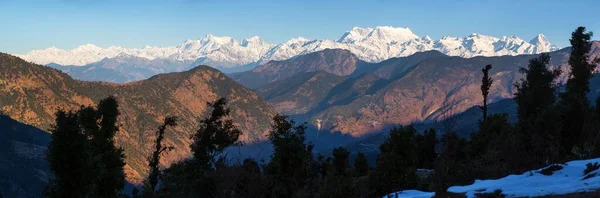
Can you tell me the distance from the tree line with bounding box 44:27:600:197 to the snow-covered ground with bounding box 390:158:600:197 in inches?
111

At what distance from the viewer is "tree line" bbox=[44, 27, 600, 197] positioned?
3500cm

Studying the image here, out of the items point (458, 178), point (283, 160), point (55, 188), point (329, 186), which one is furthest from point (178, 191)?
point (458, 178)

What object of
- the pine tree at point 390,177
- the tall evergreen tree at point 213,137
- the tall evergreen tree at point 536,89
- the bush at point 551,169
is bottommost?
the pine tree at point 390,177

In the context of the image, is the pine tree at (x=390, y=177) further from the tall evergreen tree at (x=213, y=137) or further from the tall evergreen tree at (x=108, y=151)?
the tall evergreen tree at (x=108, y=151)

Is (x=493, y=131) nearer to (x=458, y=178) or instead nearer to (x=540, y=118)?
(x=540, y=118)

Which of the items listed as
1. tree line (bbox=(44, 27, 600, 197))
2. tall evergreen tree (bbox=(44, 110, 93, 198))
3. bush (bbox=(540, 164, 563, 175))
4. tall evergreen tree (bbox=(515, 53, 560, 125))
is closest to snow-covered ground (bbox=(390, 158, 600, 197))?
bush (bbox=(540, 164, 563, 175))

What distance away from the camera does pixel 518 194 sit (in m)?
22.4

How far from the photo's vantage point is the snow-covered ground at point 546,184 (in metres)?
21.5

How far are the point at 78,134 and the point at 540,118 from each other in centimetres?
3848

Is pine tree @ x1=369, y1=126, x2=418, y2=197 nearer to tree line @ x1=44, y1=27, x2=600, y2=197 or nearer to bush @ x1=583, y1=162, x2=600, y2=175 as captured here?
tree line @ x1=44, y1=27, x2=600, y2=197

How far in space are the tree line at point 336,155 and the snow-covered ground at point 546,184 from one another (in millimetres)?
2825

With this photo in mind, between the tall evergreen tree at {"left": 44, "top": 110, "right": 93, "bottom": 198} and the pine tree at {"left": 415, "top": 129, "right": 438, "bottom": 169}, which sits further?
the pine tree at {"left": 415, "top": 129, "right": 438, "bottom": 169}

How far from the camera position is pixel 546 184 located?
2339 cm

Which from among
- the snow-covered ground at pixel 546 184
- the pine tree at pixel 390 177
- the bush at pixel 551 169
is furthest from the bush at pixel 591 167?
the pine tree at pixel 390 177
